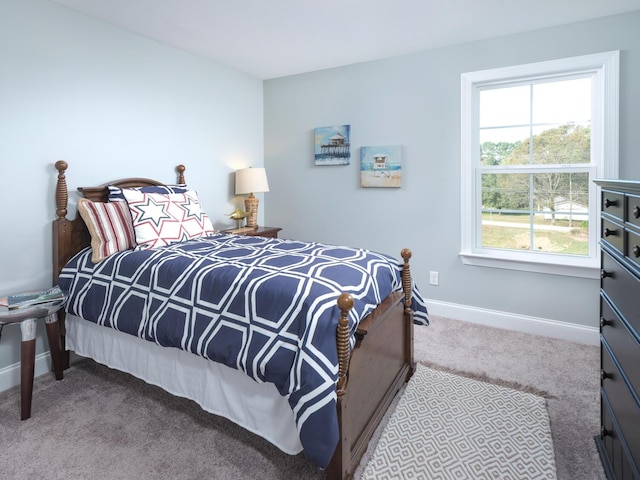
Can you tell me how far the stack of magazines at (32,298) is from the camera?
2078 millimetres

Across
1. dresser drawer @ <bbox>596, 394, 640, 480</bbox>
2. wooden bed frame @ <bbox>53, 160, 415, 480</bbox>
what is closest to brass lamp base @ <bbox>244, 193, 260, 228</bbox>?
wooden bed frame @ <bbox>53, 160, 415, 480</bbox>

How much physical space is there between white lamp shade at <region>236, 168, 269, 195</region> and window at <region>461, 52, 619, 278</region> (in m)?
1.87

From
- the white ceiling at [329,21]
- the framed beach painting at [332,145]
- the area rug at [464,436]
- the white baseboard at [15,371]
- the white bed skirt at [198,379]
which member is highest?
the white ceiling at [329,21]

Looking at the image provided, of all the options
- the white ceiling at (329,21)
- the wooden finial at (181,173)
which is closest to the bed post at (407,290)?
the white ceiling at (329,21)

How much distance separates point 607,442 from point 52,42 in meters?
3.67

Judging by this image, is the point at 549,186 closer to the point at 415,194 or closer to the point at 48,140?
the point at 415,194

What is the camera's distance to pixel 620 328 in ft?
4.44

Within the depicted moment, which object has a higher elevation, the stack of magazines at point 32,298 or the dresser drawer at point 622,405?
the stack of magazines at point 32,298

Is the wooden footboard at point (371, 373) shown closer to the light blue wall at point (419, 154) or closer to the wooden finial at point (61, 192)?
the light blue wall at point (419, 154)

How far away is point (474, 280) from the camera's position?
11.1 feet

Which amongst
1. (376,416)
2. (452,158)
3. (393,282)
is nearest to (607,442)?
(376,416)

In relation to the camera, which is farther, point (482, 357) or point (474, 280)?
point (474, 280)

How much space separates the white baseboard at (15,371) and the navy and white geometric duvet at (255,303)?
0.48 metres

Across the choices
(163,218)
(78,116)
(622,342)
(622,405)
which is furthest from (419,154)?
(78,116)
